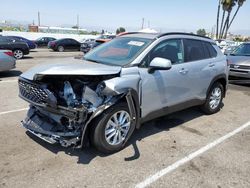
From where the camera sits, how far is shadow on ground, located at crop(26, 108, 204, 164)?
4082 mm

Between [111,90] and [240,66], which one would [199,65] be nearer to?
[111,90]

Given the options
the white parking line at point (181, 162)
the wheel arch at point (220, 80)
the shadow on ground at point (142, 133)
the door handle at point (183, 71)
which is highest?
the door handle at point (183, 71)

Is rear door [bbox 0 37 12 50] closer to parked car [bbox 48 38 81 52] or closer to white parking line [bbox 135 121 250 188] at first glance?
parked car [bbox 48 38 81 52]

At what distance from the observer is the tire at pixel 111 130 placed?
3.81m

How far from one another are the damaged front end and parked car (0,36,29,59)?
14283 mm

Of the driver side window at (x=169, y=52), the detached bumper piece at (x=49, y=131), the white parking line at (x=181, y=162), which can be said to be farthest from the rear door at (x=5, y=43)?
the white parking line at (x=181, y=162)

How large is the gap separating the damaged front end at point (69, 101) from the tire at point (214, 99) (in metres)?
2.81

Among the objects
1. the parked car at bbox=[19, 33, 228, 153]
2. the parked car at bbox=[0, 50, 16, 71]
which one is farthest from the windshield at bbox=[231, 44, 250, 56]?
the parked car at bbox=[0, 50, 16, 71]

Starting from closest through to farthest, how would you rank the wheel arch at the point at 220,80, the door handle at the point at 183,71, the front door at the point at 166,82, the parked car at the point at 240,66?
the front door at the point at 166,82 → the door handle at the point at 183,71 → the wheel arch at the point at 220,80 → the parked car at the point at 240,66

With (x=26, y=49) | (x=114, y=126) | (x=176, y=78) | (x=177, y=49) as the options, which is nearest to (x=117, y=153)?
(x=114, y=126)

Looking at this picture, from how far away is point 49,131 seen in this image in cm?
393

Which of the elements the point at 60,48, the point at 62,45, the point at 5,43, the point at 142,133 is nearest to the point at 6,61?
the point at 142,133

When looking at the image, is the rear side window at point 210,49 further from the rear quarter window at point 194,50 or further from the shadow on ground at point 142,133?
the shadow on ground at point 142,133

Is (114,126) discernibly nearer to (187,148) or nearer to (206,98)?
(187,148)
